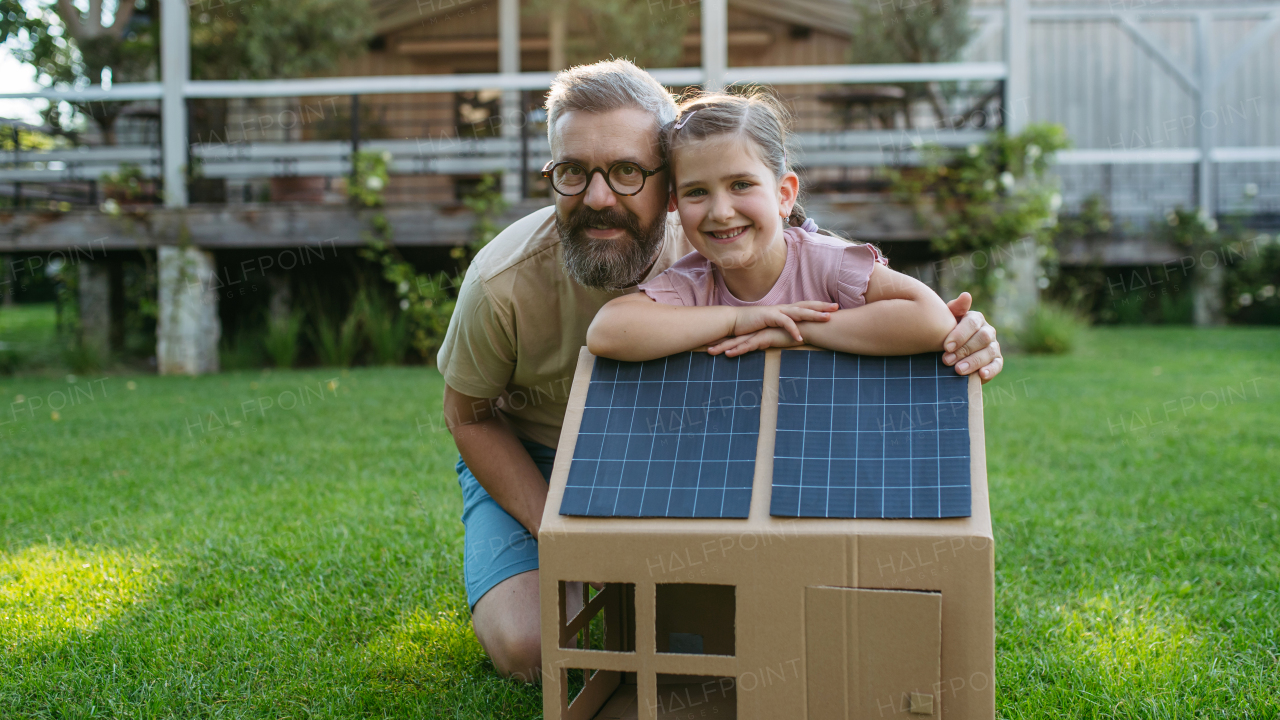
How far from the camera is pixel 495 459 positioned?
2312mm

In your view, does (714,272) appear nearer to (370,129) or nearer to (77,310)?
(370,129)

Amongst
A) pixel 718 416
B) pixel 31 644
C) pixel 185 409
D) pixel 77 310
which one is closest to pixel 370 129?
pixel 77 310

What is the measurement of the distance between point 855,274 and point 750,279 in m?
0.21

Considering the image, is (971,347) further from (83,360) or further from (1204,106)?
(1204,106)

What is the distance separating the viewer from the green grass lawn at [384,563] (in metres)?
1.99

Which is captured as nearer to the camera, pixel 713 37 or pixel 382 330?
pixel 713 37

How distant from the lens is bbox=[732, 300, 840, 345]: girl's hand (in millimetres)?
1617

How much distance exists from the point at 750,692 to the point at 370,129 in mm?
8170

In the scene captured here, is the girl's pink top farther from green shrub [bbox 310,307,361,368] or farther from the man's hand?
green shrub [bbox 310,307,361,368]

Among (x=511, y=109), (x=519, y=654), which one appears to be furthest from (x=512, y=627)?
(x=511, y=109)

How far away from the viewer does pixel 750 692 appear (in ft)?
4.55

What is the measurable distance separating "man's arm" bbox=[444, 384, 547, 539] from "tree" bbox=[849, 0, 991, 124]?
7722 millimetres

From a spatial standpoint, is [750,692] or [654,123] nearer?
[750,692]

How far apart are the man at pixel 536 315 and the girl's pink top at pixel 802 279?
0.21 meters
